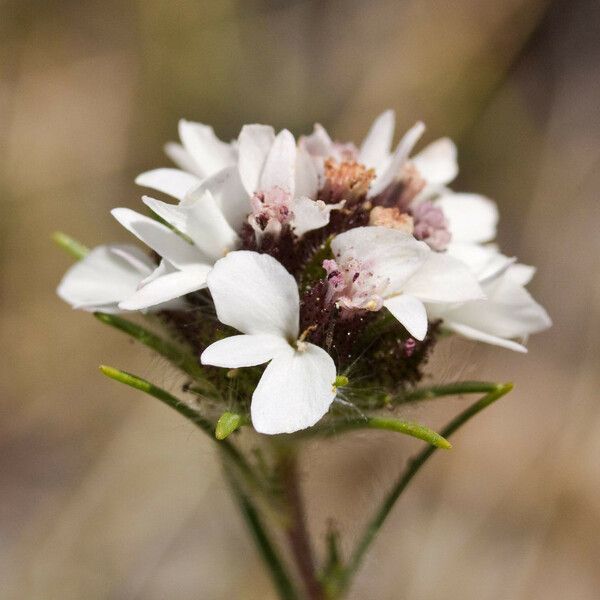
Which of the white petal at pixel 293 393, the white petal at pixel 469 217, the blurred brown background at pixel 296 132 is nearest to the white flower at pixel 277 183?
the white petal at pixel 293 393

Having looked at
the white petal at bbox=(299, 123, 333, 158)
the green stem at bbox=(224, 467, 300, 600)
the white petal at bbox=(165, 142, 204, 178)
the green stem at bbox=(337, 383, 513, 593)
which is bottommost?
the green stem at bbox=(224, 467, 300, 600)

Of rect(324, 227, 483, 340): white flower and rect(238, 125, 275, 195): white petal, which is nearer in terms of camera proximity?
rect(324, 227, 483, 340): white flower

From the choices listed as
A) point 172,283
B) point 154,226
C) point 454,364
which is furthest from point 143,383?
point 454,364

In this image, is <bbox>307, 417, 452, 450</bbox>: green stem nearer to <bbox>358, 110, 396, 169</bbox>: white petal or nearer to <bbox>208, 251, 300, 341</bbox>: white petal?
<bbox>208, 251, 300, 341</bbox>: white petal

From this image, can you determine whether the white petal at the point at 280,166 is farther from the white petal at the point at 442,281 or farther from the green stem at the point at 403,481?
the green stem at the point at 403,481

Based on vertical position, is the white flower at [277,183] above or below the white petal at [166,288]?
above

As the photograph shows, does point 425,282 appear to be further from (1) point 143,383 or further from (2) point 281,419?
(1) point 143,383

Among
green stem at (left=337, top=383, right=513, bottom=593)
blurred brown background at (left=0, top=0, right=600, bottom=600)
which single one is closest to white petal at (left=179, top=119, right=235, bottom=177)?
green stem at (left=337, top=383, right=513, bottom=593)

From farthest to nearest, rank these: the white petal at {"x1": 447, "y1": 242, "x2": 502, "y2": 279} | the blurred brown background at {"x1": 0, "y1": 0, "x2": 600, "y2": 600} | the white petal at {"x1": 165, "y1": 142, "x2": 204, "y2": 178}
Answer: the blurred brown background at {"x1": 0, "y1": 0, "x2": 600, "y2": 600}, the white petal at {"x1": 165, "y1": 142, "x2": 204, "y2": 178}, the white petal at {"x1": 447, "y1": 242, "x2": 502, "y2": 279}
